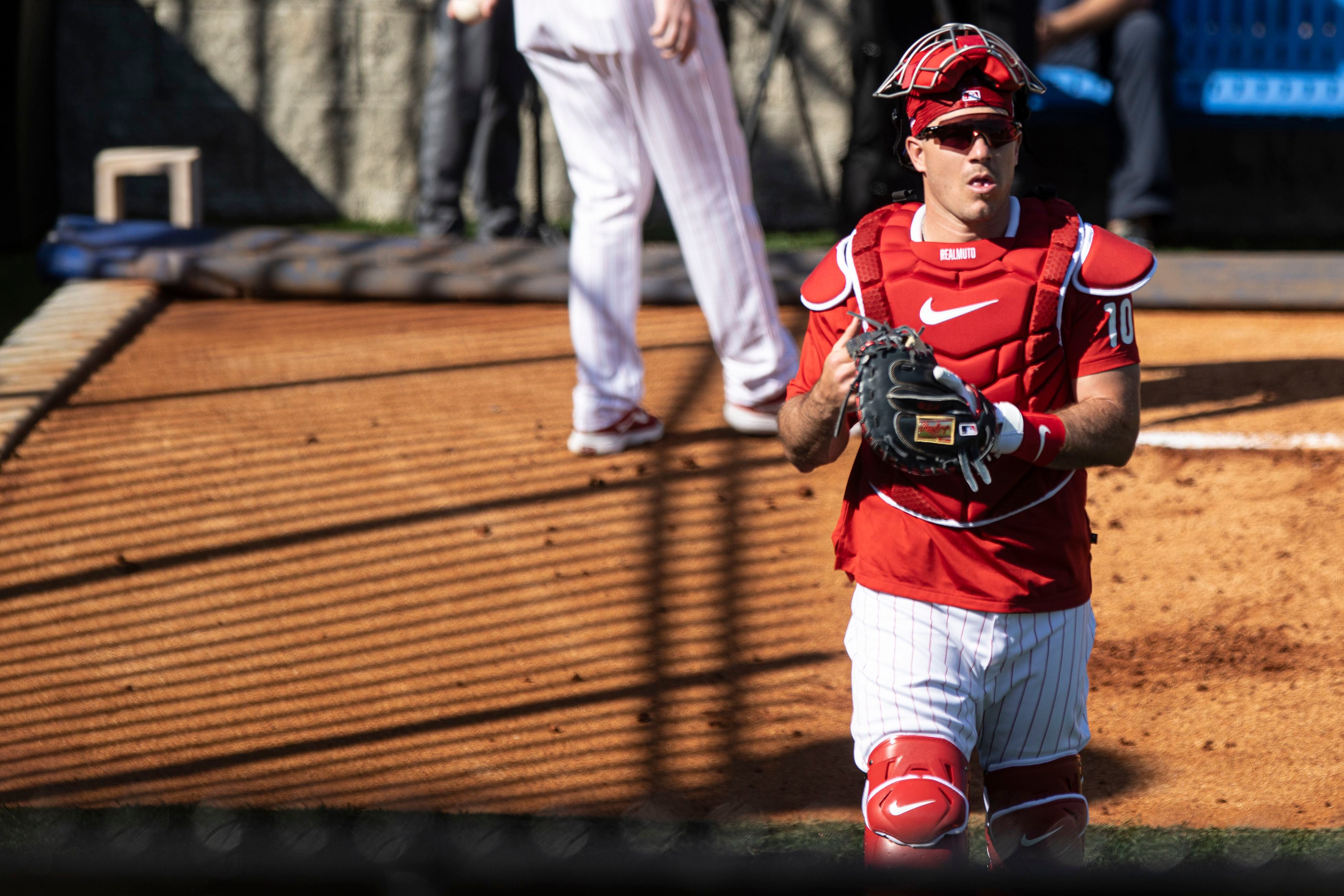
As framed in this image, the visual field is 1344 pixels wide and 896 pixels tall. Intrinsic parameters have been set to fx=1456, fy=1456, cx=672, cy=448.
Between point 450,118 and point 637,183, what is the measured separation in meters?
3.09

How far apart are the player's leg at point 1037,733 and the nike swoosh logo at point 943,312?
1.48 feet

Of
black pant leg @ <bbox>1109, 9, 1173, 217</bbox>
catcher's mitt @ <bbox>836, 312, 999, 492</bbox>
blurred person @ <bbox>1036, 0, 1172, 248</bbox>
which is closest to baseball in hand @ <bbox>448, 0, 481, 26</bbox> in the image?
catcher's mitt @ <bbox>836, 312, 999, 492</bbox>

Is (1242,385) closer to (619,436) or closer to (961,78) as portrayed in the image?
(619,436)

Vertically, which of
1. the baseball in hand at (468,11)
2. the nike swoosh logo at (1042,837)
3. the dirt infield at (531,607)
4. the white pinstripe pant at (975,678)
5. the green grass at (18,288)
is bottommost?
the green grass at (18,288)

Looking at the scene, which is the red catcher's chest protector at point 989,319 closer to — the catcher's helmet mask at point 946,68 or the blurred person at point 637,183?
the catcher's helmet mask at point 946,68

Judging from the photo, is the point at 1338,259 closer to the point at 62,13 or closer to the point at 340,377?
the point at 340,377

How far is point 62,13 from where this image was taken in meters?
8.87

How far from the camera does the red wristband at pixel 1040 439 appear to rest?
2.05 meters

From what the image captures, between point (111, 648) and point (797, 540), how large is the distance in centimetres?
181

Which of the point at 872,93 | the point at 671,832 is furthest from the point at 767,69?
the point at 671,832

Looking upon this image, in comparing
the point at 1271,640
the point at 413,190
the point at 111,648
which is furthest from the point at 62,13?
the point at 1271,640

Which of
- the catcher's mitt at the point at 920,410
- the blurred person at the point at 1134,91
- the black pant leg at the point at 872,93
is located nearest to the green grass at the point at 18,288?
the black pant leg at the point at 872,93

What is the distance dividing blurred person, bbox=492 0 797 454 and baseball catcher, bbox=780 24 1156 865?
206 centimetres

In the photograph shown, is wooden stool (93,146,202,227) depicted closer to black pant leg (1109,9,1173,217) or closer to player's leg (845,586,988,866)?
black pant leg (1109,9,1173,217)
